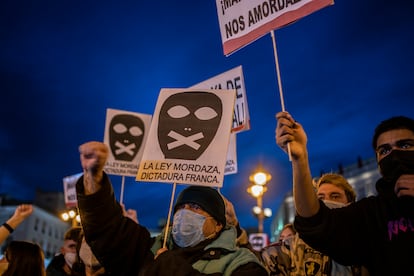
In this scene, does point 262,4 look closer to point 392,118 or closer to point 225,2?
point 225,2

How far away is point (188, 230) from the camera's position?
9.43 ft

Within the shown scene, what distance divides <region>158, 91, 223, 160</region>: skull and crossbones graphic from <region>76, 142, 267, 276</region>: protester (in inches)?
15.0

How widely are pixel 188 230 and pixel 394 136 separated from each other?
1.54 metres

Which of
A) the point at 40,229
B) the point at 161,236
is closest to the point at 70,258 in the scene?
the point at 161,236

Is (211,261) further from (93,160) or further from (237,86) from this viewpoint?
(237,86)

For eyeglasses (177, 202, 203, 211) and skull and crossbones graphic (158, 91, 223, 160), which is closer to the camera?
eyeglasses (177, 202, 203, 211)

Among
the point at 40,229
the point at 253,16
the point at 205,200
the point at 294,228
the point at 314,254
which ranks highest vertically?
the point at 40,229

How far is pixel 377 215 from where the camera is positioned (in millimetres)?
2246

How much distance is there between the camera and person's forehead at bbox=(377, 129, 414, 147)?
7.43 ft

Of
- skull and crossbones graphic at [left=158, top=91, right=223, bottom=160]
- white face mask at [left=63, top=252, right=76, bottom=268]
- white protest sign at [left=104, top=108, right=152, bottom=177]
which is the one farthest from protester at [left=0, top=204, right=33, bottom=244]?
skull and crossbones graphic at [left=158, top=91, right=223, bottom=160]

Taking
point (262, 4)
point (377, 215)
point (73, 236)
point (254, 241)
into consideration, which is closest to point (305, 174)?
point (377, 215)

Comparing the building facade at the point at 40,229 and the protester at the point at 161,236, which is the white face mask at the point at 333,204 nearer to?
the protester at the point at 161,236

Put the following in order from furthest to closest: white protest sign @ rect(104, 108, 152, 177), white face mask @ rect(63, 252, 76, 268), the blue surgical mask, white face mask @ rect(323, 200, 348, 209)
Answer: white protest sign @ rect(104, 108, 152, 177)
white face mask @ rect(63, 252, 76, 268)
white face mask @ rect(323, 200, 348, 209)
the blue surgical mask

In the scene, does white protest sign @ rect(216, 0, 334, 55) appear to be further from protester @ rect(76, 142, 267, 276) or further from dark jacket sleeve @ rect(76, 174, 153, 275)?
dark jacket sleeve @ rect(76, 174, 153, 275)
